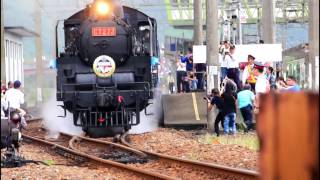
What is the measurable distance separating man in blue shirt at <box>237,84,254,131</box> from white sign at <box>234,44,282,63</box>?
3383 mm

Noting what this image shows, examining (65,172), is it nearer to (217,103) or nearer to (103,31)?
(103,31)

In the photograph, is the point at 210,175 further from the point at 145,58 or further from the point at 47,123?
the point at 47,123

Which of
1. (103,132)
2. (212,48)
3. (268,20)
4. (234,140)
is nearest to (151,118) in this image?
(103,132)

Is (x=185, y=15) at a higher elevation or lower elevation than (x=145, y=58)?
higher

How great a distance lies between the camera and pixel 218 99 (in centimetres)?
1658

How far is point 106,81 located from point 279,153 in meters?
13.6

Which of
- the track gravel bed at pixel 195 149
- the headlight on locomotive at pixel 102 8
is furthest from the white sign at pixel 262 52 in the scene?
the headlight on locomotive at pixel 102 8

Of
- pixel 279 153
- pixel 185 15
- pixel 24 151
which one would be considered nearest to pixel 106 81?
pixel 24 151

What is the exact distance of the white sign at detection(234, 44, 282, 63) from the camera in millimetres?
20922

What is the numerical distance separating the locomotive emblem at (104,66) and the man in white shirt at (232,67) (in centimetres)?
396

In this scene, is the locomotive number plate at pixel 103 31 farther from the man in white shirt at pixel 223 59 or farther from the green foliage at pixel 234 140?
the man in white shirt at pixel 223 59

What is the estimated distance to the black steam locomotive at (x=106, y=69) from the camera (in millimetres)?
16109

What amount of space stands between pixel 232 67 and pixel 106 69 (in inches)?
172

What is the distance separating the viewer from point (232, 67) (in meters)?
19.0
